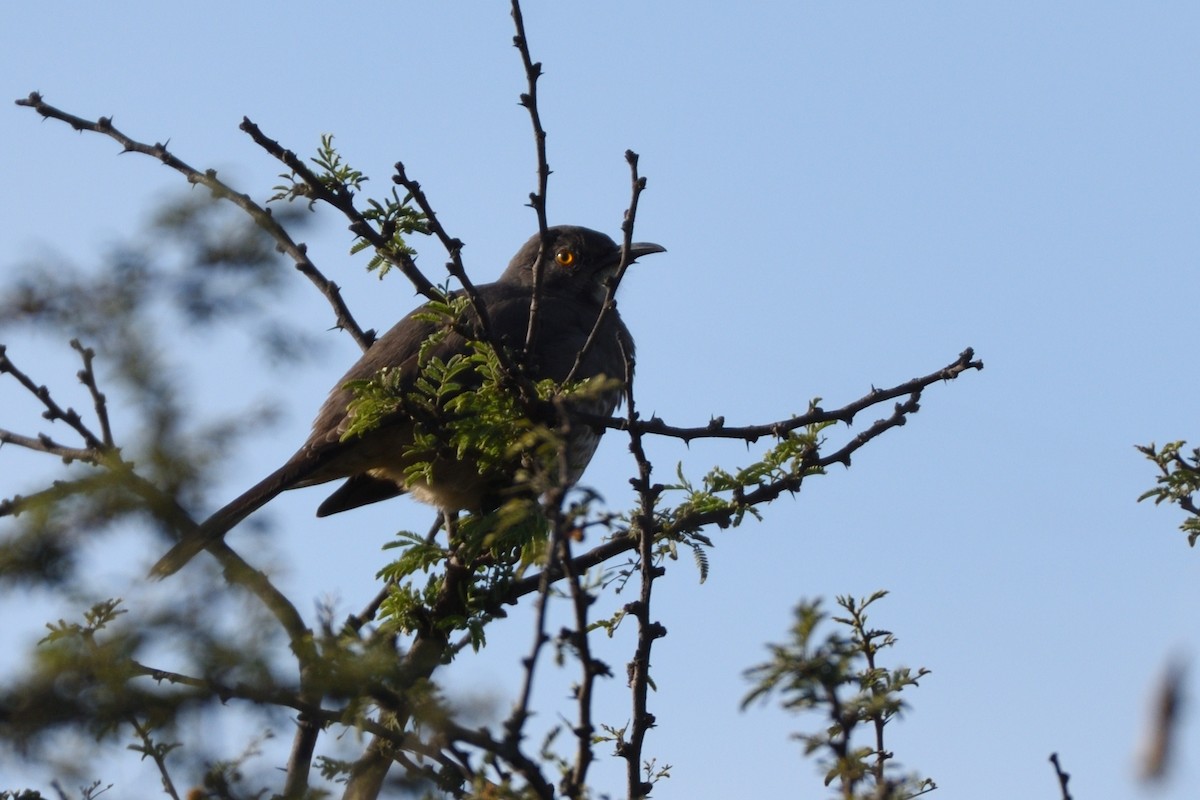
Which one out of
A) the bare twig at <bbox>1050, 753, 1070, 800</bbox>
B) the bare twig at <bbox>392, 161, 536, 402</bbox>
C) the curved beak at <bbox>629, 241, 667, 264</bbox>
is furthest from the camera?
the curved beak at <bbox>629, 241, 667, 264</bbox>

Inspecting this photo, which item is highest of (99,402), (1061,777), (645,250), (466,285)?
(645,250)

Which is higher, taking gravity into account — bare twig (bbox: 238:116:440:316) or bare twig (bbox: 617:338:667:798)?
bare twig (bbox: 238:116:440:316)

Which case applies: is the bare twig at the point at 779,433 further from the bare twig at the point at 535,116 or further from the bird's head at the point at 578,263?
the bird's head at the point at 578,263

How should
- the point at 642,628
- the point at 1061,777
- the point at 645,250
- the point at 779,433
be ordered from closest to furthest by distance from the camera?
the point at 1061,777, the point at 642,628, the point at 779,433, the point at 645,250

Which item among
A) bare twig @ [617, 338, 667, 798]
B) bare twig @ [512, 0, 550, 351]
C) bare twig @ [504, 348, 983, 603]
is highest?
bare twig @ [512, 0, 550, 351]

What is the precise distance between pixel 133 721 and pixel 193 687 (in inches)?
4.2

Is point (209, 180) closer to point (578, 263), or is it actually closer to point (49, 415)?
point (49, 415)

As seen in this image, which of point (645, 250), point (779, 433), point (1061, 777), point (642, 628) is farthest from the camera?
point (645, 250)

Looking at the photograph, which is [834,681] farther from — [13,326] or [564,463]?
[13,326]

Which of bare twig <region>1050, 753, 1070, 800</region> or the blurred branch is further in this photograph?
the blurred branch

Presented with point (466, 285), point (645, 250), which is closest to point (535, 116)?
point (466, 285)

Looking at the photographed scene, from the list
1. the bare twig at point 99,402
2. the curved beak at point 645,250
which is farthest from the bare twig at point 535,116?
the curved beak at point 645,250

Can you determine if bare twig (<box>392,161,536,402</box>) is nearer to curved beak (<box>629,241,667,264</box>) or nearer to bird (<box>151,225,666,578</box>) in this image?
bird (<box>151,225,666,578</box>)

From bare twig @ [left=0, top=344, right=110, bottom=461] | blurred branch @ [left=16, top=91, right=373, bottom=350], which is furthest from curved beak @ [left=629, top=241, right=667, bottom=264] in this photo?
bare twig @ [left=0, top=344, right=110, bottom=461]
